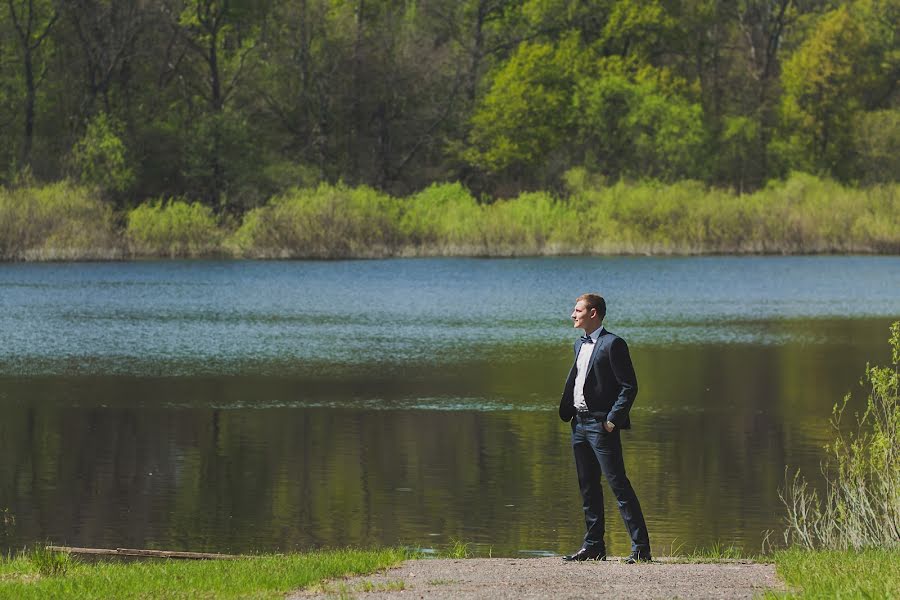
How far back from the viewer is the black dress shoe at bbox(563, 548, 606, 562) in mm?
12383

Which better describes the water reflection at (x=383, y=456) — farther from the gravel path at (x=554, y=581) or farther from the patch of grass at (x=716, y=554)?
the gravel path at (x=554, y=581)

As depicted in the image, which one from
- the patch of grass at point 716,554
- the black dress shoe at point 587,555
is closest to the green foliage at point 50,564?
the black dress shoe at point 587,555

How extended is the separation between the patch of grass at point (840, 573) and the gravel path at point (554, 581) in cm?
17

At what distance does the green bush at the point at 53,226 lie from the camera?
240ft

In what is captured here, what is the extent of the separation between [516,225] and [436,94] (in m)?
18.9

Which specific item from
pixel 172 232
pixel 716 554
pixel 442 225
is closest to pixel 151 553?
pixel 716 554

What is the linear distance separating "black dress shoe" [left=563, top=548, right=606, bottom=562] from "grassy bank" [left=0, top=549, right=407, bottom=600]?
1.30m

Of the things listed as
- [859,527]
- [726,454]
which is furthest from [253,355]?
[859,527]

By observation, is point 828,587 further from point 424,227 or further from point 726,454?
point 424,227

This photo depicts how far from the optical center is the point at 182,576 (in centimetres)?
1127

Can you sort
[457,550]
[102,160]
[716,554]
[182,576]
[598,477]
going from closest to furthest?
[182,576] → [598,477] → [716,554] → [457,550] → [102,160]

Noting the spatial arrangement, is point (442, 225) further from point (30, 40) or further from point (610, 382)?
point (610, 382)

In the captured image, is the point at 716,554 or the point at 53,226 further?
the point at 53,226

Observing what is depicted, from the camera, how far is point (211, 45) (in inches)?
3487
